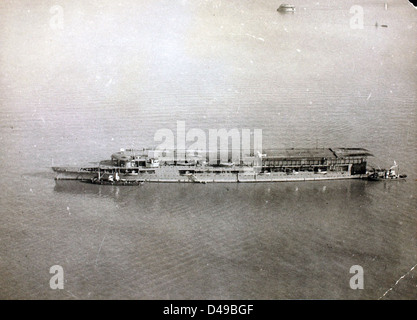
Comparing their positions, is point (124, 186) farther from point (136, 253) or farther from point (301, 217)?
point (301, 217)

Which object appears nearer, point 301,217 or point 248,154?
point 301,217

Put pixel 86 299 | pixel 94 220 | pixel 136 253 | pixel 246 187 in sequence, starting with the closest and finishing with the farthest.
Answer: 1. pixel 86 299
2. pixel 136 253
3. pixel 94 220
4. pixel 246 187

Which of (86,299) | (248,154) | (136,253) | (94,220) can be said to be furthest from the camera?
(248,154)

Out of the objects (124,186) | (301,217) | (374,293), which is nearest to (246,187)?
(301,217)

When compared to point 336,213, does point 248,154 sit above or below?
above

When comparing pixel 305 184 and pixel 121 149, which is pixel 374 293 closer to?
pixel 305 184

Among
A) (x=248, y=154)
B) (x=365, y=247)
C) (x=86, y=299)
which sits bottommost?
(x=86, y=299)

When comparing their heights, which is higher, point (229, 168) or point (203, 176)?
point (229, 168)
